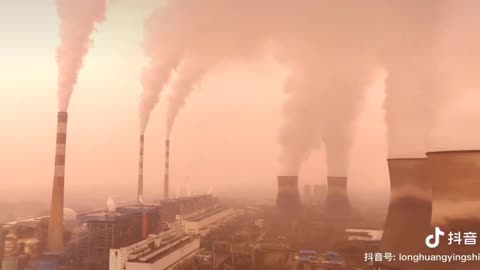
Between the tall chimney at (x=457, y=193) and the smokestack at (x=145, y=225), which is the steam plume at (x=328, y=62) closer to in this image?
the tall chimney at (x=457, y=193)

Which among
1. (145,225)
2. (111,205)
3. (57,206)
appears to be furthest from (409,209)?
(57,206)

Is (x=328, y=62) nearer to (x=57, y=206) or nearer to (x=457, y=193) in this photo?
(x=457, y=193)

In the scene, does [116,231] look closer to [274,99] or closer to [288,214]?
[288,214]

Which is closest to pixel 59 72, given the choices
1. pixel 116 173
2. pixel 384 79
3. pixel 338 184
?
pixel 116 173

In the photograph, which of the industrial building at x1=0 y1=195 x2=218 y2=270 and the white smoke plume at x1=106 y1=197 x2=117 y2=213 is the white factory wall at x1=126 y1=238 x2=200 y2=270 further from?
the white smoke plume at x1=106 y1=197 x2=117 y2=213

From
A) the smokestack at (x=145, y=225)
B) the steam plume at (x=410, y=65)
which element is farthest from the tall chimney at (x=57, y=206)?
the steam plume at (x=410, y=65)
